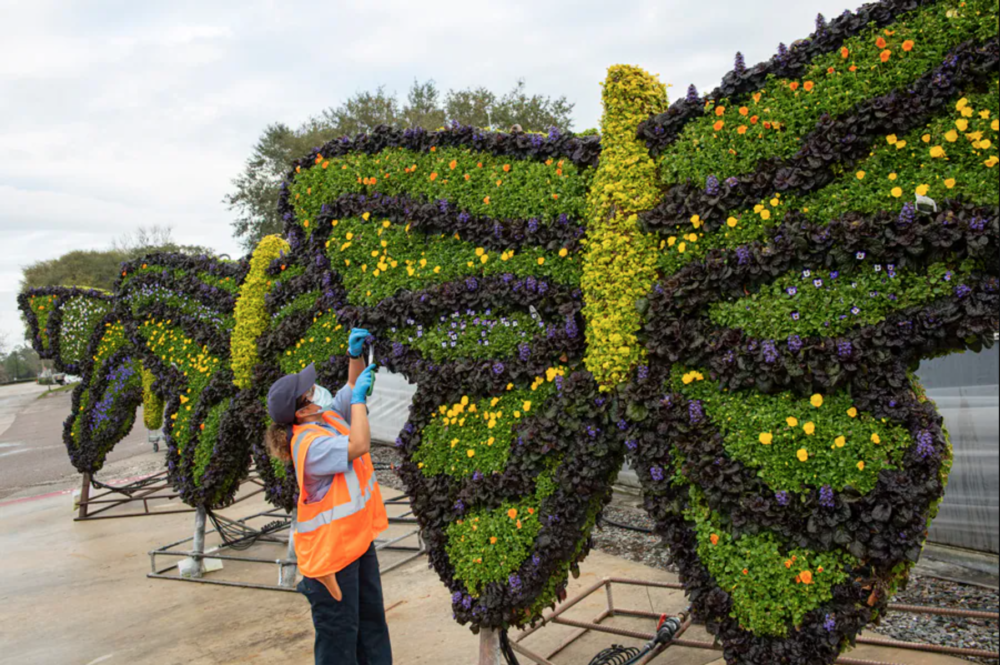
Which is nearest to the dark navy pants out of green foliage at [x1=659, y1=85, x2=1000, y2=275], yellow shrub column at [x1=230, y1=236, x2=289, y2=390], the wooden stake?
the wooden stake

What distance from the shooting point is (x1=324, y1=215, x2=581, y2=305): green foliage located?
370 centimetres

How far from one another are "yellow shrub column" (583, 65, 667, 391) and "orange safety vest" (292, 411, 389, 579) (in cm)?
152

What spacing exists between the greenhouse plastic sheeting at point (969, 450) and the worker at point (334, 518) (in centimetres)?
532

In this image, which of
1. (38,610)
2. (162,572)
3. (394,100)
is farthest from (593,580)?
(394,100)

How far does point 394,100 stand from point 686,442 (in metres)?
20.6

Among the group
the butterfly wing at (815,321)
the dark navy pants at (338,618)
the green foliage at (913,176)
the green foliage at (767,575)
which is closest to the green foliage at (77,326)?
the dark navy pants at (338,618)

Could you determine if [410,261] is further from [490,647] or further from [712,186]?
[490,647]

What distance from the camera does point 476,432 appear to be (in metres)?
3.89

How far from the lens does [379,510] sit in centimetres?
404

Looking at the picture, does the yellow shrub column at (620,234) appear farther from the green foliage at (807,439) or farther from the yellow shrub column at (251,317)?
the yellow shrub column at (251,317)

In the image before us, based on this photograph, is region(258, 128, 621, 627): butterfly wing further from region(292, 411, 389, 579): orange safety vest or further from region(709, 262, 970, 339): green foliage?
region(709, 262, 970, 339): green foliage

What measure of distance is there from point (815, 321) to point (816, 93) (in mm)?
941

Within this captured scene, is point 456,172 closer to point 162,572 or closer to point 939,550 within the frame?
point 939,550

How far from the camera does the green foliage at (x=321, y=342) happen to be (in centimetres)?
482
